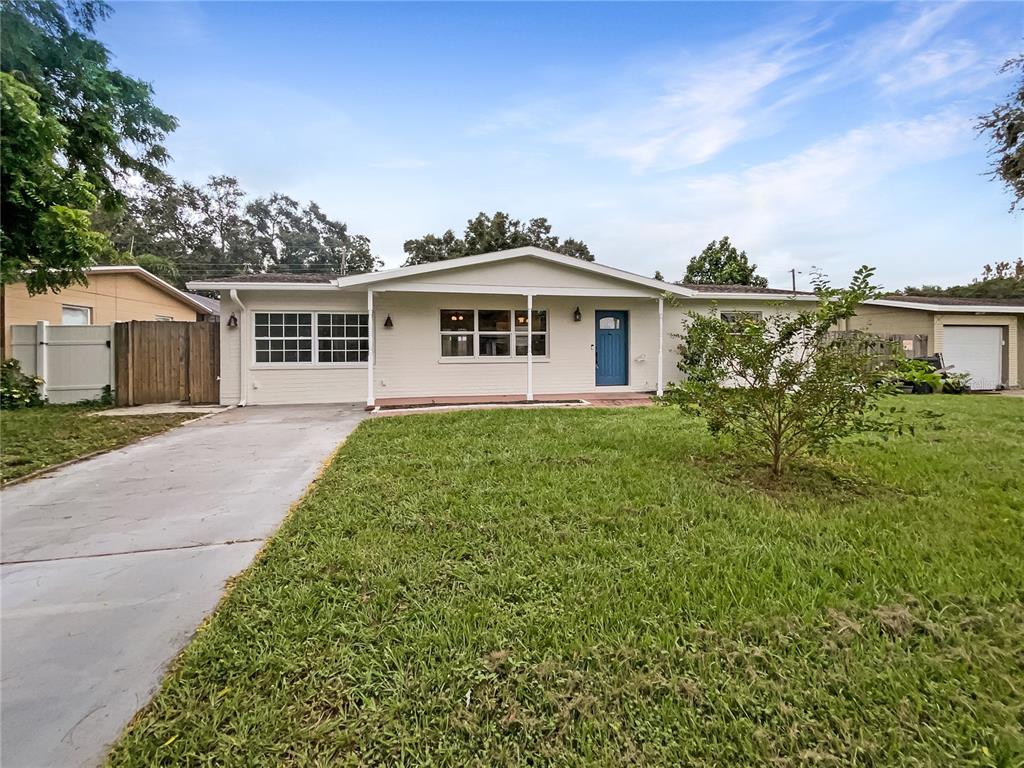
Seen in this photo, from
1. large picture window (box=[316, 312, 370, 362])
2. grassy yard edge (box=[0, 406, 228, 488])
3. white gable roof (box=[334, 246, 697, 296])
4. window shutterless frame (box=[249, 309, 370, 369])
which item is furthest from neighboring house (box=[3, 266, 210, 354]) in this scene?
white gable roof (box=[334, 246, 697, 296])

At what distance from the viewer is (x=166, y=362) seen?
10.4 metres

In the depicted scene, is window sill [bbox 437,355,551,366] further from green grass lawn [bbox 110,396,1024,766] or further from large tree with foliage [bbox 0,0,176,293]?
green grass lawn [bbox 110,396,1024,766]

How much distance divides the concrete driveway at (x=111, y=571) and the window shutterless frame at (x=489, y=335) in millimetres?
5751

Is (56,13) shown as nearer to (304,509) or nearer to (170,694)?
(304,509)

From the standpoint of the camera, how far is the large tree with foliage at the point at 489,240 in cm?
2739

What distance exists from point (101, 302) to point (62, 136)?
9.89 m

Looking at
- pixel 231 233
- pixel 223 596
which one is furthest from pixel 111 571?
pixel 231 233

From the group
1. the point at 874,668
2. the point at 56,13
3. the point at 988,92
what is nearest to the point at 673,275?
the point at 988,92

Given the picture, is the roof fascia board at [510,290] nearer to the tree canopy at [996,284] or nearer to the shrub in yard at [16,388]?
the shrub in yard at [16,388]

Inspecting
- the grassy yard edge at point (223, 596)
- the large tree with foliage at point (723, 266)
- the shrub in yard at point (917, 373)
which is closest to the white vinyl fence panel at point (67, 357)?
the grassy yard edge at point (223, 596)

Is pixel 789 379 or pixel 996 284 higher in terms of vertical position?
pixel 996 284

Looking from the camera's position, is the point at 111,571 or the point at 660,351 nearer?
the point at 111,571

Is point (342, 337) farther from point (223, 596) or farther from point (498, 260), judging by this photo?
point (223, 596)

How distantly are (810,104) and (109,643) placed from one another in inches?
518
